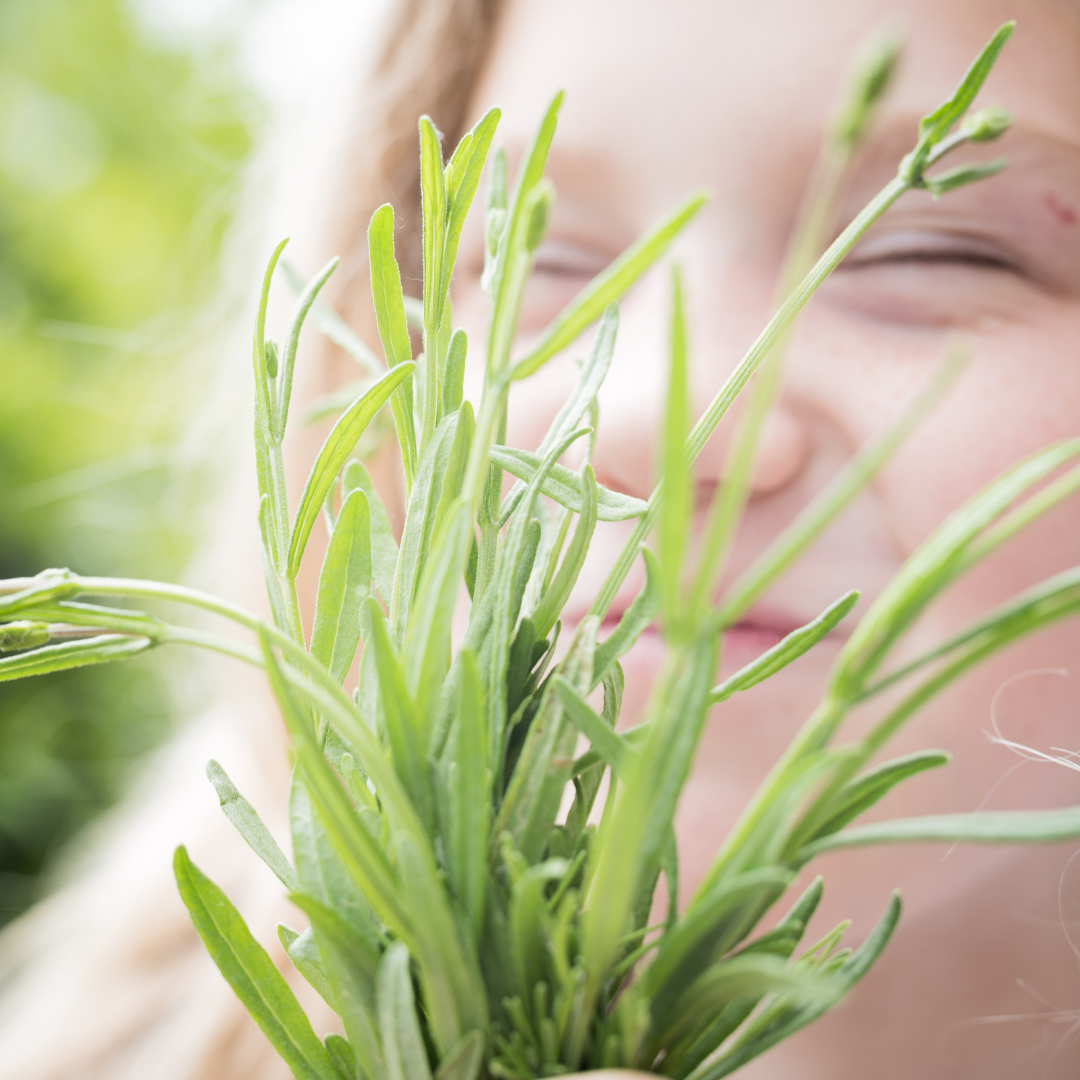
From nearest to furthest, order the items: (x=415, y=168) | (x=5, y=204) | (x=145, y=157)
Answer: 1. (x=415, y=168)
2. (x=5, y=204)
3. (x=145, y=157)

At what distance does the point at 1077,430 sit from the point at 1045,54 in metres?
0.18

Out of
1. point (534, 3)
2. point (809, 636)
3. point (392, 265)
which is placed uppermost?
point (534, 3)

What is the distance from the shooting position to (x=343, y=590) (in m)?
0.21

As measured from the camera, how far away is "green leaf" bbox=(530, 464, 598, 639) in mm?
194

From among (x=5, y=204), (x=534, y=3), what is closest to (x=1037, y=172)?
(x=534, y=3)

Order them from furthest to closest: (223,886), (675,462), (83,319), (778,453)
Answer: (83,319), (223,886), (778,453), (675,462)

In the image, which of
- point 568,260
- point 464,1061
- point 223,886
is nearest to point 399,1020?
point 464,1061

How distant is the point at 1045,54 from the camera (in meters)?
0.45

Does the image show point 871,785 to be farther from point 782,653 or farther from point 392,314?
point 392,314

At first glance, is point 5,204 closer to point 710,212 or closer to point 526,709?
point 710,212

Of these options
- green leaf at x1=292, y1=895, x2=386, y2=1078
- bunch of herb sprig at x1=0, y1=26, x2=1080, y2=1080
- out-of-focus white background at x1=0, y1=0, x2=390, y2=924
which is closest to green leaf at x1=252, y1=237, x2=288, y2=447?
bunch of herb sprig at x1=0, y1=26, x2=1080, y2=1080

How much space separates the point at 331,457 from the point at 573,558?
0.20 feet

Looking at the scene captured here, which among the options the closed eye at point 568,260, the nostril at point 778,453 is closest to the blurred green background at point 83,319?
the closed eye at point 568,260

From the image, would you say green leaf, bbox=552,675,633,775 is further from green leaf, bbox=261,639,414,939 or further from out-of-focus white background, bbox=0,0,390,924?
out-of-focus white background, bbox=0,0,390,924
